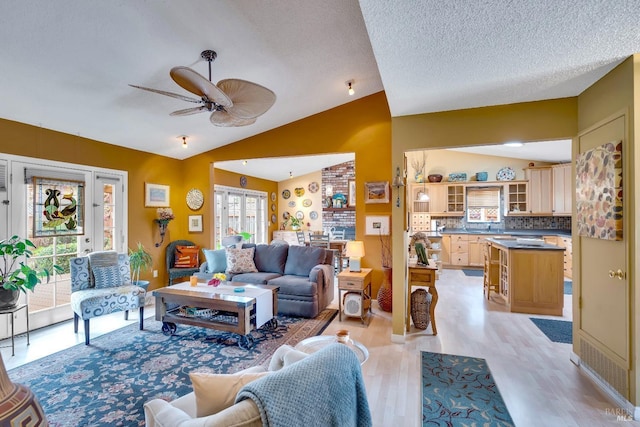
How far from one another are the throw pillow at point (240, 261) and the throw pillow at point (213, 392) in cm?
362

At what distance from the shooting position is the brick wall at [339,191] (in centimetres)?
866

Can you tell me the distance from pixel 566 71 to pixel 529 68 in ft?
1.02

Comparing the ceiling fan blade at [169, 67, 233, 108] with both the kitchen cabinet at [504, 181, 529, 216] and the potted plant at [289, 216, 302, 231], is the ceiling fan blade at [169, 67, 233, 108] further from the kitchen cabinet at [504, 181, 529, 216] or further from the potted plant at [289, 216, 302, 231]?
the kitchen cabinet at [504, 181, 529, 216]

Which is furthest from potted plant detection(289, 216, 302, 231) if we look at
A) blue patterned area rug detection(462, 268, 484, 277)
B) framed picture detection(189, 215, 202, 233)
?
blue patterned area rug detection(462, 268, 484, 277)

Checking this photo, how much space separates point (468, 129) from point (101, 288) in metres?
4.52

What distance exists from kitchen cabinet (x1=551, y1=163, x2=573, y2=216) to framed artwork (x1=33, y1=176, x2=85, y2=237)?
8897 mm

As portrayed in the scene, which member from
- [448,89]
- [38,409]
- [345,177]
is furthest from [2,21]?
[345,177]

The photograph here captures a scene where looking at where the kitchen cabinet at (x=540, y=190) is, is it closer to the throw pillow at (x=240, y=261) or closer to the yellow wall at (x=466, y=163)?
the yellow wall at (x=466, y=163)

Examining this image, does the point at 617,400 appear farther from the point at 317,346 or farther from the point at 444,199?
the point at 444,199

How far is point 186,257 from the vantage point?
17.1 ft

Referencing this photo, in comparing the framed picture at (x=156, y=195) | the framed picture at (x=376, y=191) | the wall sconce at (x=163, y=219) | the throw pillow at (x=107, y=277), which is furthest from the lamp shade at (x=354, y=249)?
the framed picture at (x=156, y=195)

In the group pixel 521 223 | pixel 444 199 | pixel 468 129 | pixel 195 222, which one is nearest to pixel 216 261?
pixel 195 222

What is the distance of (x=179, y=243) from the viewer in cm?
532

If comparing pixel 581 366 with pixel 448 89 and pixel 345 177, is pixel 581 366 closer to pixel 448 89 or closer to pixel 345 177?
pixel 448 89
